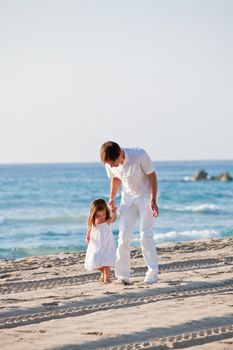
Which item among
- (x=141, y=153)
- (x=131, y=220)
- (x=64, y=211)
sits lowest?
(x=64, y=211)

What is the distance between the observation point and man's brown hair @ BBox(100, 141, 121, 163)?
9055 mm

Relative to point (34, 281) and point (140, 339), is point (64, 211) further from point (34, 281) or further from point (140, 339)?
point (140, 339)

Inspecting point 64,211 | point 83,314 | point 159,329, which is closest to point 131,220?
point 83,314

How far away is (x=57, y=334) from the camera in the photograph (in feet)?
22.6

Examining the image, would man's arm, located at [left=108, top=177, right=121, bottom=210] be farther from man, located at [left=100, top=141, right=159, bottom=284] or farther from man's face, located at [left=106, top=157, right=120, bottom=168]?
man's face, located at [left=106, top=157, right=120, bottom=168]

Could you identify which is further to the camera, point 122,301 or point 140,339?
Answer: point 122,301

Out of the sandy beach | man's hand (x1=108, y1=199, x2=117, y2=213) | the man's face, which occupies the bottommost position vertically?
the sandy beach

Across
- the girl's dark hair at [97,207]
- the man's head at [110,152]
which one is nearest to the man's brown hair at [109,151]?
the man's head at [110,152]

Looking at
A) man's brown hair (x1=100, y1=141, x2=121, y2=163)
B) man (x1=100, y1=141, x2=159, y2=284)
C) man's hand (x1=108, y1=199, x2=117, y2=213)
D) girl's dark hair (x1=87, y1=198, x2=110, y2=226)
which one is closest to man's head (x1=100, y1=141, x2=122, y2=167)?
man's brown hair (x1=100, y1=141, x2=121, y2=163)

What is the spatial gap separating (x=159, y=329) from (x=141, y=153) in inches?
Result: 110

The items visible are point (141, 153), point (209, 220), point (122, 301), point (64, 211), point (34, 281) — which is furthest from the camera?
point (64, 211)

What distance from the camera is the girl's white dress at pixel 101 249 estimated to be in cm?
1012

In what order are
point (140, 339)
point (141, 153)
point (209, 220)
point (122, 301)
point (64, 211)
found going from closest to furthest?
1. point (140, 339)
2. point (122, 301)
3. point (141, 153)
4. point (209, 220)
5. point (64, 211)

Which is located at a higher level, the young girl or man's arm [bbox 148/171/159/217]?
man's arm [bbox 148/171/159/217]
